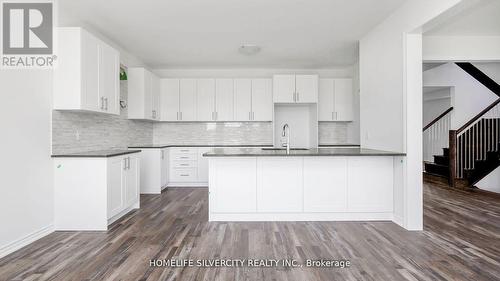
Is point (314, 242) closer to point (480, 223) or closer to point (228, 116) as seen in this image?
point (480, 223)

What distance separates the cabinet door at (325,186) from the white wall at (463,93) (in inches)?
209

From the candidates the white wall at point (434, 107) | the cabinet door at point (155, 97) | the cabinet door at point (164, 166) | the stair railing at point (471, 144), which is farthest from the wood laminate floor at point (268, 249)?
the white wall at point (434, 107)

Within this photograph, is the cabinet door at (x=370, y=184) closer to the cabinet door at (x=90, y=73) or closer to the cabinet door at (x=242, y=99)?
the cabinet door at (x=242, y=99)

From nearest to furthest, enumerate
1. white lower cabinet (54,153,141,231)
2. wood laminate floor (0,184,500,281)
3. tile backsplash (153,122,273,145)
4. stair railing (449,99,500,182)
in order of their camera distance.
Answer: wood laminate floor (0,184,500,281)
white lower cabinet (54,153,141,231)
stair railing (449,99,500,182)
tile backsplash (153,122,273,145)

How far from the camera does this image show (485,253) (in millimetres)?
2627

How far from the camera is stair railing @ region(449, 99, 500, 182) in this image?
5957 millimetres

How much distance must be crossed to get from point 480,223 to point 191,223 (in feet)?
12.8

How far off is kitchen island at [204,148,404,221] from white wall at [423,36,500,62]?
189 cm

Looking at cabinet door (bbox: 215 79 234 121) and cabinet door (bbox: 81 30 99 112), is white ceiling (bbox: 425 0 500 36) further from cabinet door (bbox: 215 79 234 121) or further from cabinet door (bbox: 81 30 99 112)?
cabinet door (bbox: 81 30 99 112)

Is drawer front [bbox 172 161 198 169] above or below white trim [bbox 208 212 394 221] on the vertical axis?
above

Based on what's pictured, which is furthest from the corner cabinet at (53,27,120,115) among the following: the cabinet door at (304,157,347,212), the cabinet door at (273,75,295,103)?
the cabinet door at (273,75,295,103)

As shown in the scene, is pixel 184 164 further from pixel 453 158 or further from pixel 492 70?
pixel 492 70

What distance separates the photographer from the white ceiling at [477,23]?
3.43m

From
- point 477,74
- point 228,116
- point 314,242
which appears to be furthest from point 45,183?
point 477,74
